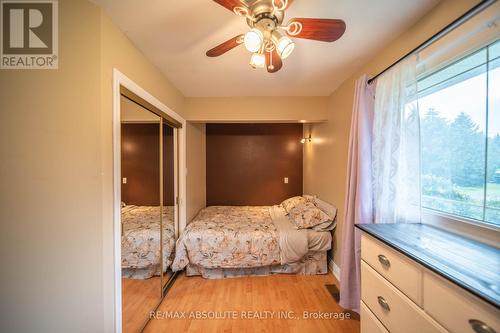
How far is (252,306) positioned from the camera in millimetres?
1870

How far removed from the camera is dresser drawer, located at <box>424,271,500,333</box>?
2.00ft

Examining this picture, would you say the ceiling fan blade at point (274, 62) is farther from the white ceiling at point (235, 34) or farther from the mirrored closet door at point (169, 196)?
the mirrored closet door at point (169, 196)

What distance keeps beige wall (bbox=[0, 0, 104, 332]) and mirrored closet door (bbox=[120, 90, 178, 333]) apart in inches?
11.0

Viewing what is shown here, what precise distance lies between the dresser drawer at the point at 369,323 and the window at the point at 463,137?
2.77 ft

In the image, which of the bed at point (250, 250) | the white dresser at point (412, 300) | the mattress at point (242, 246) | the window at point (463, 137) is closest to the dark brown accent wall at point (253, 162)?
the bed at point (250, 250)

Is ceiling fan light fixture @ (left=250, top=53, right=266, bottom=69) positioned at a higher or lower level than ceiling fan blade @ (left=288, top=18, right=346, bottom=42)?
lower

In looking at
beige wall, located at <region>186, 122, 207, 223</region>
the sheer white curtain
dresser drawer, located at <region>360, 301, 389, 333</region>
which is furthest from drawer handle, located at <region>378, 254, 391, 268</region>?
beige wall, located at <region>186, 122, 207, 223</region>

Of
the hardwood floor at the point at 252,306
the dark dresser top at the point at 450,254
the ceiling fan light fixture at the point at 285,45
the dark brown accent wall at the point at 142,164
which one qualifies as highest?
the ceiling fan light fixture at the point at 285,45

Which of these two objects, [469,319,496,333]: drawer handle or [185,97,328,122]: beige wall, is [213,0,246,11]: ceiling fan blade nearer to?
[469,319,496,333]: drawer handle

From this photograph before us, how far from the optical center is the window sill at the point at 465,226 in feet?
3.23

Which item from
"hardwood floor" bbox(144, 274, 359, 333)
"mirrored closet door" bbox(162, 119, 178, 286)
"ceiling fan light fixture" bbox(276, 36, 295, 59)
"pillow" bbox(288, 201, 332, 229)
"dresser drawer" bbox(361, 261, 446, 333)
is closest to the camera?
"dresser drawer" bbox(361, 261, 446, 333)

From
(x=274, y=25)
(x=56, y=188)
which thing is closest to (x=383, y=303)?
(x=274, y=25)

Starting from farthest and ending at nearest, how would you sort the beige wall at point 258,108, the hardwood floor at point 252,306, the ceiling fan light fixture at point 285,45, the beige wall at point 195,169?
the beige wall at point 195,169
the beige wall at point 258,108
the hardwood floor at point 252,306
the ceiling fan light fixture at point 285,45

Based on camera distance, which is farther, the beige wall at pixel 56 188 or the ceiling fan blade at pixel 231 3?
the beige wall at pixel 56 188
